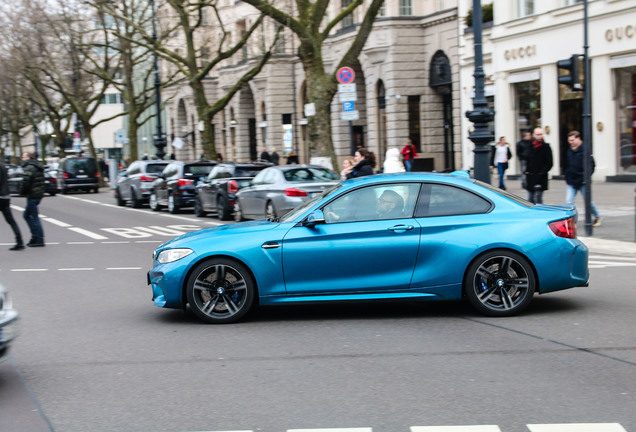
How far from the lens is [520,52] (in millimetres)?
32344

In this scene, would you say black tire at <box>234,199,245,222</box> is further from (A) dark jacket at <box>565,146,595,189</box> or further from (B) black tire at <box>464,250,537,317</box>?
(B) black tire at <box>464,250,537,317</box>

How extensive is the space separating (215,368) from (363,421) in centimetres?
183

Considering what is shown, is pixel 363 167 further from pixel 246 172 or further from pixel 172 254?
pixel 172 254

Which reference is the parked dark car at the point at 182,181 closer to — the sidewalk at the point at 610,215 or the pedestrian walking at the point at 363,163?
the sidewalk at the point at 610,215

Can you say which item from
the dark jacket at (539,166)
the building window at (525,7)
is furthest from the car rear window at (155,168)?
the dark jacket at (539,166)

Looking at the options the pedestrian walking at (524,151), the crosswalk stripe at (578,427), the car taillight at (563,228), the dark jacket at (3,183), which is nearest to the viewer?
the crosswalk stripe at (578,427)

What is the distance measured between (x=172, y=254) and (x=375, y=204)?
1.99 meters

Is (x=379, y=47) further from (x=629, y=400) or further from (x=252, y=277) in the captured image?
(x=629, y=400)

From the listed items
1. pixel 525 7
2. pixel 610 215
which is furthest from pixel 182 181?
pixel 525 7

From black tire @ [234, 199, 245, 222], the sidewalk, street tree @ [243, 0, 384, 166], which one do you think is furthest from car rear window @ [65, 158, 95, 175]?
black tire @ [234, 199, 245, 222]

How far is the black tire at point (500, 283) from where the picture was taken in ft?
28.0

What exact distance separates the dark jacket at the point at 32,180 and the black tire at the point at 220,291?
10.1m

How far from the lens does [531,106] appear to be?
3256 cm

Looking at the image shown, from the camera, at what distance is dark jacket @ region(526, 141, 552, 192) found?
17.9m
